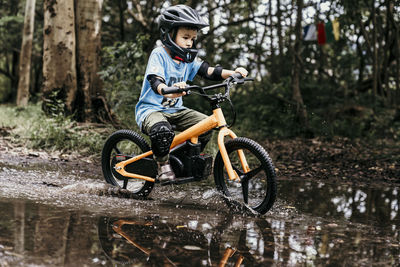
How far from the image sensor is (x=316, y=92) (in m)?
15.1

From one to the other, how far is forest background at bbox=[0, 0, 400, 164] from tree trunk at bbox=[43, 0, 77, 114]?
0.07ft

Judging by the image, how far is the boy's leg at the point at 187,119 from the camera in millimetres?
4863

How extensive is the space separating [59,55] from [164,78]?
5288 mm

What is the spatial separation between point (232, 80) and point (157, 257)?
224cm

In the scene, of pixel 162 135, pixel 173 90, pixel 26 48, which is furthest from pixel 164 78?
pixel 26 48

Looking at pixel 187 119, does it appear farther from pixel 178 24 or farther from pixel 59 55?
pixel 59 55

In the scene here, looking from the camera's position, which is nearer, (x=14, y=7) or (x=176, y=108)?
(x=176, y=108)

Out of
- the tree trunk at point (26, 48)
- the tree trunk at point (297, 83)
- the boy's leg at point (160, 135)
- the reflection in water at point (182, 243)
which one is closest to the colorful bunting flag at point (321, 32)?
the tree trunk at point (297, 83)

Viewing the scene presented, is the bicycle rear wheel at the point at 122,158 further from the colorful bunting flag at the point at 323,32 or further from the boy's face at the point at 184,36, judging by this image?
the colorful bunting flag at the point at 323,32

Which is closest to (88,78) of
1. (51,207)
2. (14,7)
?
(51,207)

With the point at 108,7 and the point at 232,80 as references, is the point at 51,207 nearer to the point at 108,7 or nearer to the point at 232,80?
the point at 232,80

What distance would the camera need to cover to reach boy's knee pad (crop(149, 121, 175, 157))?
454 cm

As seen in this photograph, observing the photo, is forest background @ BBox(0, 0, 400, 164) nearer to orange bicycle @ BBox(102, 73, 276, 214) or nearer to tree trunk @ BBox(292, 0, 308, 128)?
tree trunk @ BBox(292, 0, 308, 128)

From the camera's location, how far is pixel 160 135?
4.56 m
